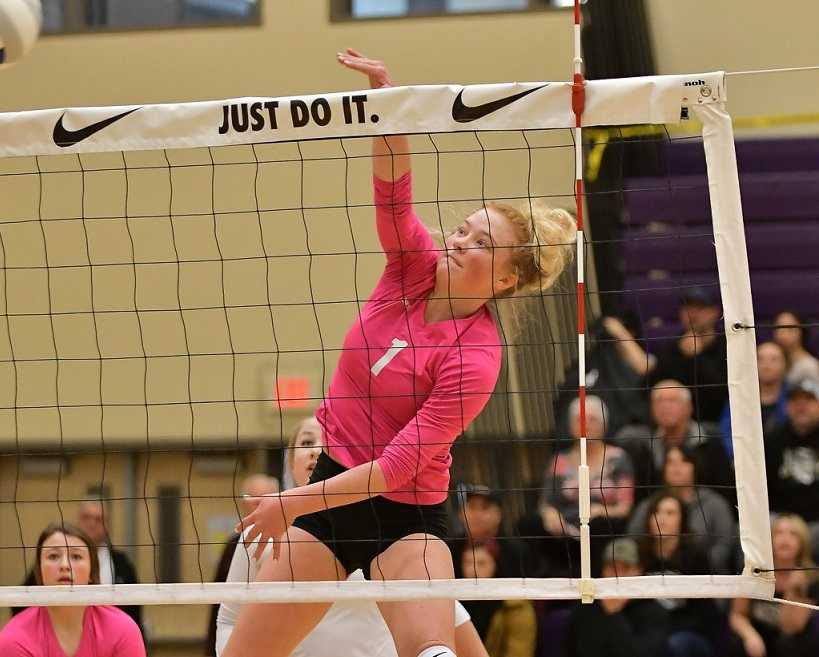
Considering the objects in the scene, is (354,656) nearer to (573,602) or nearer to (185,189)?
(573,602)

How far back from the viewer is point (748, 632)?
5949 mm

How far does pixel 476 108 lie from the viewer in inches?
148

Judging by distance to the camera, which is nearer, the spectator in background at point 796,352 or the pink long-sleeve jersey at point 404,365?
the pink long-sleeve jersey at point 404,365

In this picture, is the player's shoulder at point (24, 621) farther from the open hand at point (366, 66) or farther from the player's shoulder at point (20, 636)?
the open hand at point (366, 66)

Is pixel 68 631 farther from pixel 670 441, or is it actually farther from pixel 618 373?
pixel 618 373

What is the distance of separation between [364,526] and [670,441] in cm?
321

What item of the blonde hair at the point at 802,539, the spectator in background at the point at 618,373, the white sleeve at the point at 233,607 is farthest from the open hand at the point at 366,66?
the spectator in background at the point at 618,373

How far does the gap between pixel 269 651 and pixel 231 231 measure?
5388 millimetres

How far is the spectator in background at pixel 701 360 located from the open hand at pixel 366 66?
3.23 meters

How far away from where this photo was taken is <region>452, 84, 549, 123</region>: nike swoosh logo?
12.3ft

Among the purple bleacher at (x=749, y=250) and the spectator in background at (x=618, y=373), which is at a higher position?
the purple bleacher at (x=749, y=250)

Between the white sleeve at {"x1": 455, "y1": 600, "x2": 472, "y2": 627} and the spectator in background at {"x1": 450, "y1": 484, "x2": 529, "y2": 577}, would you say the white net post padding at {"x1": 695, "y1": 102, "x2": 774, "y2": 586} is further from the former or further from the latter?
the spectator in background at {"x1": 450, "y1": 484, "x2": 529, "y2": 577}

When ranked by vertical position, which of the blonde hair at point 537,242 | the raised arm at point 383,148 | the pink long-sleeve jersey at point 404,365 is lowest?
the pink long-sleeve jersey at point 404,365

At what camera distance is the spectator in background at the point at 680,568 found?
6.02m
